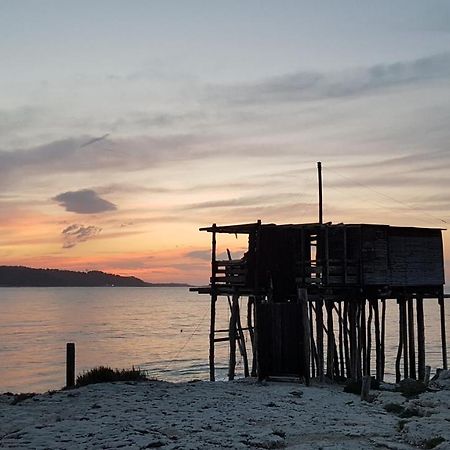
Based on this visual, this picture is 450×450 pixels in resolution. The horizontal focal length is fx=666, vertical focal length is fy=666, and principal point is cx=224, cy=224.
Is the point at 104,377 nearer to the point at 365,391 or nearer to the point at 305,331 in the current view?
the point at 305,331

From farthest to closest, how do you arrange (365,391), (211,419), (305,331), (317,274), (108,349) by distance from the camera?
(108,349) < (317,274) < (305,331) < (365,391) < (211,419)

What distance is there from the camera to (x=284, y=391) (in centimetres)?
2127

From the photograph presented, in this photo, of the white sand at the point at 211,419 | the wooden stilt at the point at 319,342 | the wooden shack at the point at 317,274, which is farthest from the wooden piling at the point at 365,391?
the wooden stilt at the point at 319,342

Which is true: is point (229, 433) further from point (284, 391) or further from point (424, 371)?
point (424, 371)

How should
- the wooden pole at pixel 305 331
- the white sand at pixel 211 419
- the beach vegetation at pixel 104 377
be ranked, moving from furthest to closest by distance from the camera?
the wooden pole at pixel 305 331, the beach vegetation at pixel 104 377, the white sand at pixel 211 419

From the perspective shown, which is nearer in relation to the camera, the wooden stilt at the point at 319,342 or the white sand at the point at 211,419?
the white sand at the point at 211,419

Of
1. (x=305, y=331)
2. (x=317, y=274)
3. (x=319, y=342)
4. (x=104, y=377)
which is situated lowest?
(x=104, y=377)

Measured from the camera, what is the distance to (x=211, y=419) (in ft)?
54.0

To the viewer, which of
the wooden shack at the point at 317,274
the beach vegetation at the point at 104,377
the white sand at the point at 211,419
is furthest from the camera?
the wooden shack at the point at 317,274

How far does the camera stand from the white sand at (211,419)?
47.0 ft

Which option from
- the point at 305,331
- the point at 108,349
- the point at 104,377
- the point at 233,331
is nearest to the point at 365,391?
the point at 305,331

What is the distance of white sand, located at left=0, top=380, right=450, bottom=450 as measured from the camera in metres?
14.3

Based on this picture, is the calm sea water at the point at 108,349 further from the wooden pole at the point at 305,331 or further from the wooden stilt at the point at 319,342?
the wooden pole at the point at 305,331

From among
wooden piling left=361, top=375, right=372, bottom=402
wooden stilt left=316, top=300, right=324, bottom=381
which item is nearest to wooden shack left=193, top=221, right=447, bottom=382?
wooden stilt left=316, top=300, right=324, bottom=381
